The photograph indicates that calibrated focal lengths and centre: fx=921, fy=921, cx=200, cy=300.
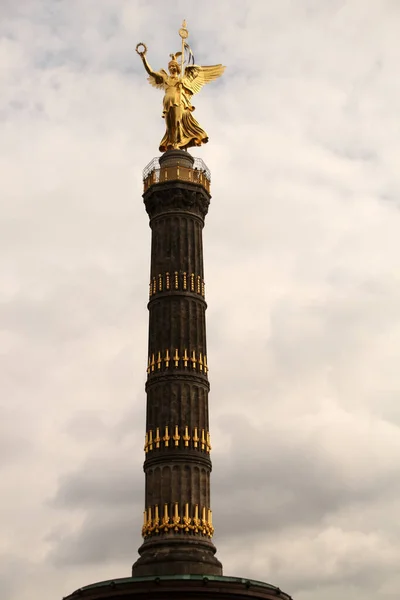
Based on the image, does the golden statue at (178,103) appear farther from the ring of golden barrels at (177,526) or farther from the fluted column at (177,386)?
the ring of golden barrels at (177,526)

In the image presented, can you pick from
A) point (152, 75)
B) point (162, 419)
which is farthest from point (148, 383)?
point (152, 75)

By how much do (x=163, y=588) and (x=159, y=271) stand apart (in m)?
19.6

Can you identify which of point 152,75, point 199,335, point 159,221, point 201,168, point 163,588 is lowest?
point 163,588

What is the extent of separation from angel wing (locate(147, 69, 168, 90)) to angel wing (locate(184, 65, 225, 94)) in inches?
57.1

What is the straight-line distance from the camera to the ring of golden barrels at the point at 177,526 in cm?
4888

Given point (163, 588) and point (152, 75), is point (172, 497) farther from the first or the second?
point (152, 75)

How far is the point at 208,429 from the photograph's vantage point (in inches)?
2063

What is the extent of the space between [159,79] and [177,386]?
2120 cm

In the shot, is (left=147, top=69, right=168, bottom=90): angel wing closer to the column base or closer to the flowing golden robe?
the flowing golden robe

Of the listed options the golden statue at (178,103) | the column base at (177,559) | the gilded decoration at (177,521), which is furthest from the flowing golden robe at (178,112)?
the column base at (177,559)

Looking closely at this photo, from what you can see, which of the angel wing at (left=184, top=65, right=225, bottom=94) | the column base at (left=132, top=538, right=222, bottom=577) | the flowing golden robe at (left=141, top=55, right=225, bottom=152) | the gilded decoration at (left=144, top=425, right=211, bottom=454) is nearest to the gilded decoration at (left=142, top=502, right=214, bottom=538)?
the column base at (left=132, top=538, right=222, bottom=577)

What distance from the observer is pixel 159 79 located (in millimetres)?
60656

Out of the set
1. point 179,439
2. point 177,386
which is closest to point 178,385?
point 177,386

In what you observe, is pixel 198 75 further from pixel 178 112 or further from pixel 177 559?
pixel 177 559
